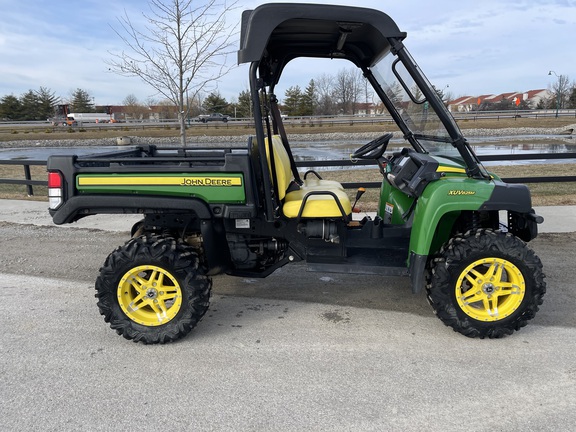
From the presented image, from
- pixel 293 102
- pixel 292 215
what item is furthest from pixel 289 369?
pixel 293 102

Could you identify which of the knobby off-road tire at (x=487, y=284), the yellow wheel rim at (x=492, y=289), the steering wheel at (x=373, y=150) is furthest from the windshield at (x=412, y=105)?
the yellow wheel rim at (x=492, y=289)

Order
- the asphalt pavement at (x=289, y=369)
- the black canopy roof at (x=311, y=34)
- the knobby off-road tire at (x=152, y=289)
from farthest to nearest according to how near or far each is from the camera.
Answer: the knobby off-road tire at (x=152, y=289)
the black canopy roof at (x=311, y=34)
the asphalt pavement at (x=289, y=369)

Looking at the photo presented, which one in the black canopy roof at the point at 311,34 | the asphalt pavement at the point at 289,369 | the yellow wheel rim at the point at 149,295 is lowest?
the asphalt pavement at the point at 289,369

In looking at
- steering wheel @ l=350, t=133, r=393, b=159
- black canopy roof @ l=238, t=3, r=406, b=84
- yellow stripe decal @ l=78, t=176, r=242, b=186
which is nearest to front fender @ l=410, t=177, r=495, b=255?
steering wheel @ l=350, t=133, r=393, b=159

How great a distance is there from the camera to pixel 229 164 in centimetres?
350

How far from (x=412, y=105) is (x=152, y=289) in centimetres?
261

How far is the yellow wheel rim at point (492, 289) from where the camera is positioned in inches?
135

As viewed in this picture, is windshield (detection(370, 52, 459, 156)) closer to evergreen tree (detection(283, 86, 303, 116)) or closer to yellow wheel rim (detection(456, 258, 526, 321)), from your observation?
yellow wheel rim (detection(456, 258, 526, 321))

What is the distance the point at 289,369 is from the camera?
313cm

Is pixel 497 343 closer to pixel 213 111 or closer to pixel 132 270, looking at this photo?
pixel 132 270

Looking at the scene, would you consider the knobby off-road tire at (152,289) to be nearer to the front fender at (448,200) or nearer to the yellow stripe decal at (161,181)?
the yellow stripe decal at (161,181)

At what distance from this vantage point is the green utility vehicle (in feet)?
11.1

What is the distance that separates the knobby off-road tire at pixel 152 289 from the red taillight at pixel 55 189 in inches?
22.9

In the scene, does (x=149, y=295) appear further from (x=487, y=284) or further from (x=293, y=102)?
(x=293, y=102)
